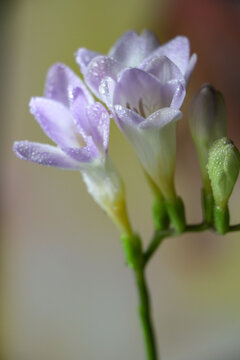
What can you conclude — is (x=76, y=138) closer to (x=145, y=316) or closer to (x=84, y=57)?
(x=84, y=57)

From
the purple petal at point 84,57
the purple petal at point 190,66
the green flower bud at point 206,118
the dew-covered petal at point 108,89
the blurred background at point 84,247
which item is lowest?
the blurred background at point 84,247

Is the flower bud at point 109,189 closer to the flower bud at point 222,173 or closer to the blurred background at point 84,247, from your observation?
the flower bud at point 222,173

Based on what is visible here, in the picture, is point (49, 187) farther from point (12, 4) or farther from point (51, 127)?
point (51, 127)

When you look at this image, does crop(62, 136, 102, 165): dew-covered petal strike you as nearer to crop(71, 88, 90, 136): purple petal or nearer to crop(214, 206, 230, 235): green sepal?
crop(71, 88, 90, 136): purple petal

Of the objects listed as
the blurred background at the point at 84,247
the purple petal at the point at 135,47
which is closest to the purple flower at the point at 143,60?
the purple petal at the point at 135,47

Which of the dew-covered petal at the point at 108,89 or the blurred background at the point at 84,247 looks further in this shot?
the blurred background at the point at 84,247

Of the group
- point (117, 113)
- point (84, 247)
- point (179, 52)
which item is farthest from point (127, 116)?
point (84, 247)

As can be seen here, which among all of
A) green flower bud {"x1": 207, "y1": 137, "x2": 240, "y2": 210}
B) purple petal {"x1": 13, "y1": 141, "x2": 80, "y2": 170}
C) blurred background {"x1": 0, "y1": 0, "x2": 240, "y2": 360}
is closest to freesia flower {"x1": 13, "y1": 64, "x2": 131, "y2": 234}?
Result: purple petal {"x1": 13, "y1": 141, "x2": 80, "y2": 170}
